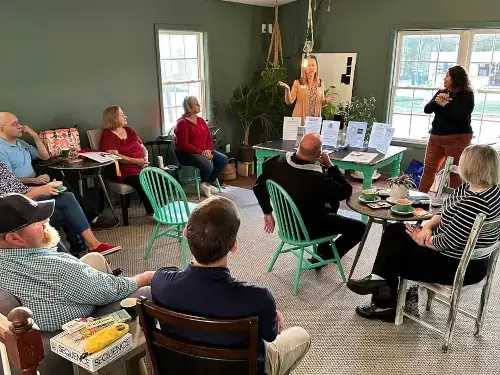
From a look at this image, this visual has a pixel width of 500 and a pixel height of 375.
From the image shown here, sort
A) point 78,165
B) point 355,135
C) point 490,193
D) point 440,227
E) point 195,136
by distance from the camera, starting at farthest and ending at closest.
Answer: point 195,136
point 355,135
point 78,165
point 440,227
point 490,193

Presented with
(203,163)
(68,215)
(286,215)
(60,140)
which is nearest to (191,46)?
(203,163)

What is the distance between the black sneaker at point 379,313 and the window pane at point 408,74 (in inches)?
153

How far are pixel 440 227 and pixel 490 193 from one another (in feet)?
0.97

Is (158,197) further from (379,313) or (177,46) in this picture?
(177,46)

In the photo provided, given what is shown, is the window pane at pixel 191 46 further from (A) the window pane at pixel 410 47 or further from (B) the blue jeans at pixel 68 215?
(B) the blue jeans at pixel 68 215

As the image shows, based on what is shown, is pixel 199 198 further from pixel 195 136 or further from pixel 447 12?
pixel 447 12

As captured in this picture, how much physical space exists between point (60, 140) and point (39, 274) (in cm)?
269

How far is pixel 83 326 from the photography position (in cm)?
151

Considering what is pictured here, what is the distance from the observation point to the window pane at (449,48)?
5332 mm

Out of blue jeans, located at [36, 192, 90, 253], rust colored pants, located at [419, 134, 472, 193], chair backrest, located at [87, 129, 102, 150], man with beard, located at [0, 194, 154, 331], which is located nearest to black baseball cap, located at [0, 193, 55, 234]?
man with beard, located at [0, 194, 154, 331]

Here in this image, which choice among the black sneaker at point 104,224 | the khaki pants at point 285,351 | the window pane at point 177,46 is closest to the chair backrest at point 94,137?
the black sneaker at point 104,224

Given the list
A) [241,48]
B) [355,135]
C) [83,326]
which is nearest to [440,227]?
[83,326]

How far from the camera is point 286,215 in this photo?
9.64 feet

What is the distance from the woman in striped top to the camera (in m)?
2.20
